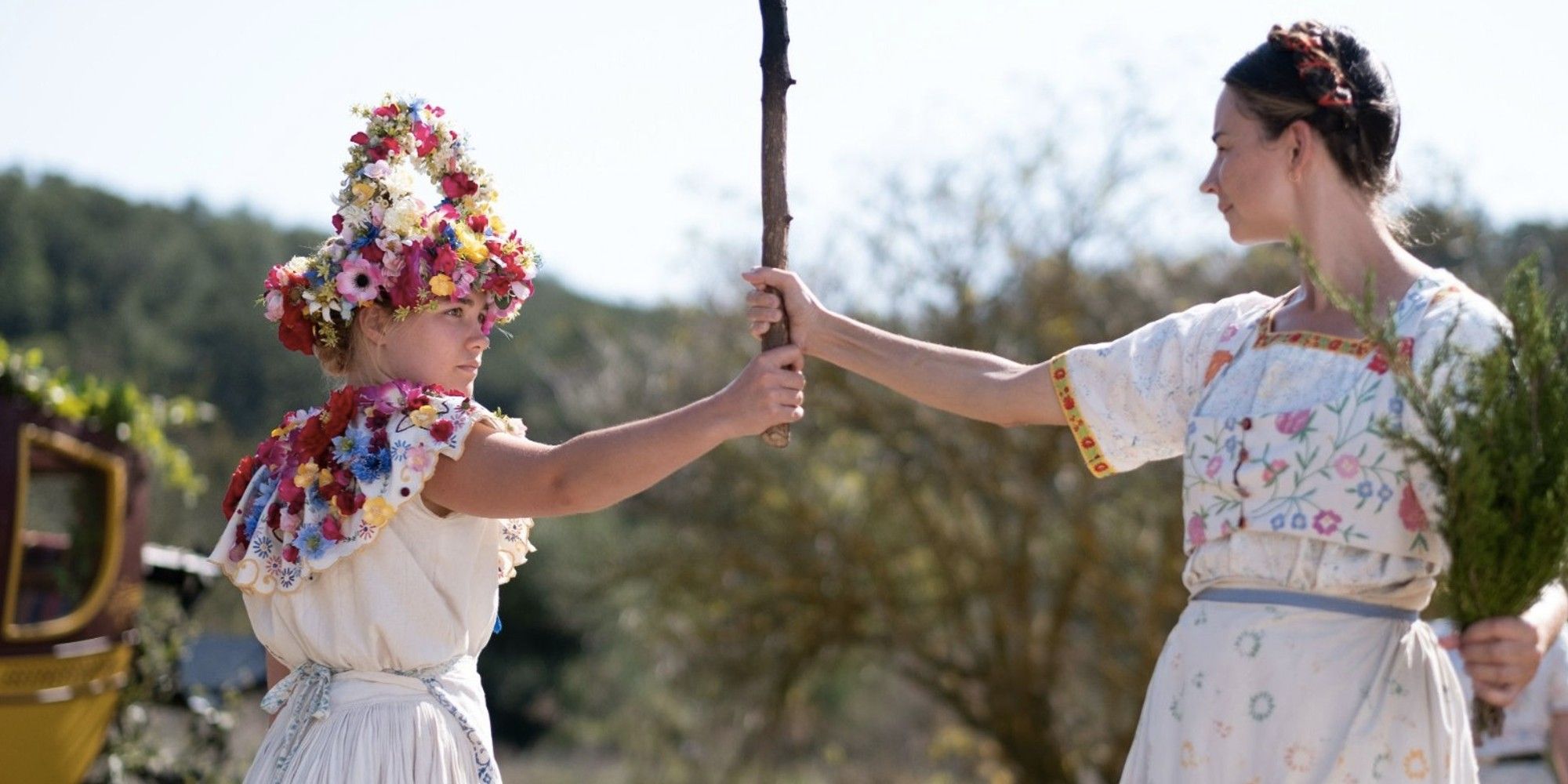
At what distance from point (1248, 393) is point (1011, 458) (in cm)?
768

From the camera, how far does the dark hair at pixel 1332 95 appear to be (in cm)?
259

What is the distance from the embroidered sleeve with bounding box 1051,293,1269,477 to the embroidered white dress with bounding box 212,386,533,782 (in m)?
1.03

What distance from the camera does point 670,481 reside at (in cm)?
1109

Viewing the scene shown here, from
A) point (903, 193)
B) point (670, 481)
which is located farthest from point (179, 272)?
point (903, 193)

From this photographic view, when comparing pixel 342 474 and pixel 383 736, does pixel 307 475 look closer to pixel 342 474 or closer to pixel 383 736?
pixel 342 474

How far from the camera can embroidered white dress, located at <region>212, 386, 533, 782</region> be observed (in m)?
2.78

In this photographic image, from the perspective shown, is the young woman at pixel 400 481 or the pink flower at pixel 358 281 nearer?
the young woman at pixel 400 481

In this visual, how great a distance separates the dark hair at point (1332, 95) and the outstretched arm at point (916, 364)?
25.1 inches

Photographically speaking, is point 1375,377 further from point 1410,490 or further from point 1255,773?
point 1255,773

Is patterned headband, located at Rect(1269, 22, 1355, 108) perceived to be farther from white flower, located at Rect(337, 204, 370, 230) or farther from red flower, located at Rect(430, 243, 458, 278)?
white flower, located at Rect(337, 204, 370, 230)

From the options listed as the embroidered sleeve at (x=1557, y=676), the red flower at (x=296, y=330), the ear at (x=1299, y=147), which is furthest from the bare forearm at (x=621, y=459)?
the embroidered sleeve at (x=1557, y=676)

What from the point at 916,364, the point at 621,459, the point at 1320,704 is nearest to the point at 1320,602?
the point at 1320,704

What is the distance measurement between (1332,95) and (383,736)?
186 centimetres

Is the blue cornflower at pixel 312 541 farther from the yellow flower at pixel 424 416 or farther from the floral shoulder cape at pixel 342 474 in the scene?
the yellow flower at pixel 424 416
